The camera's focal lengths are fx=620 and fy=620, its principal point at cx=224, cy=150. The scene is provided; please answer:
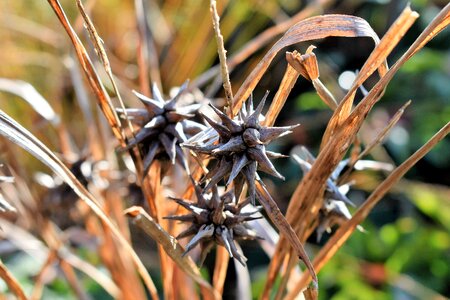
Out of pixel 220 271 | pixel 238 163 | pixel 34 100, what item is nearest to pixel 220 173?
pixel 238 163

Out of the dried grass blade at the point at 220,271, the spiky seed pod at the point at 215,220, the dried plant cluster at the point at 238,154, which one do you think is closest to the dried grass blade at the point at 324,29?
the dried plant cluster at the point at 238,154

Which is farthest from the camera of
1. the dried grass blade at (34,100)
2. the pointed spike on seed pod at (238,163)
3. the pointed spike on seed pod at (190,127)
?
the dried grass blade at (34,100)

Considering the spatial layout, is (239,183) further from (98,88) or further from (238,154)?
(98,88)

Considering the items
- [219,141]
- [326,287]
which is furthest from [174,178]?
[326,287]

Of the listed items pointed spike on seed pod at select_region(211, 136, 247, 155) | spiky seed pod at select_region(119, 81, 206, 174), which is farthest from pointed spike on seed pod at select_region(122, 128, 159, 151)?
pointed spike on seed pod at select_region(211, 136, 247, 155)

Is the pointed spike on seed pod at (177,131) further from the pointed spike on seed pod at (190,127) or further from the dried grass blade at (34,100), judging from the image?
the dried grass blade at (34,100)

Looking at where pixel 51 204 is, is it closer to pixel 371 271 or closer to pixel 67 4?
pixel 371 271
